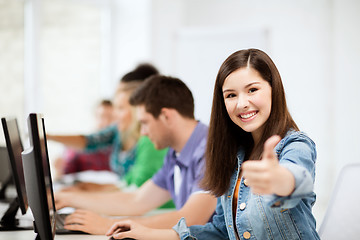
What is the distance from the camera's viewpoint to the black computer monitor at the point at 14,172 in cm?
135

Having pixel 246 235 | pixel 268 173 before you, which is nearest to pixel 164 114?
pixel 246 235

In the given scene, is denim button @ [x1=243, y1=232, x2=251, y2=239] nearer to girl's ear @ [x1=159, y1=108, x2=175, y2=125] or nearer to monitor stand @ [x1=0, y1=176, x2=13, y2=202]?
girl's ear @ [x1=159, y1=108, x2=175, y2=125]

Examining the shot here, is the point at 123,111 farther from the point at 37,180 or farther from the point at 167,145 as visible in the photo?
the point at 37,180

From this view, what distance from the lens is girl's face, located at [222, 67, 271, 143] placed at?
116cm

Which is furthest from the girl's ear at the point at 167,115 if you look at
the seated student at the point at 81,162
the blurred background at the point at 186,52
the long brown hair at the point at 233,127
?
the blurred background at the point at 186,52

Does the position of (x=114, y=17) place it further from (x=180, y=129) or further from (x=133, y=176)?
(x=180, y=129)

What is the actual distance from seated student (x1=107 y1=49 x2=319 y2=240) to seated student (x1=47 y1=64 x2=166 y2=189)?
104cm

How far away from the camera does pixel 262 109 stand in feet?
3.81

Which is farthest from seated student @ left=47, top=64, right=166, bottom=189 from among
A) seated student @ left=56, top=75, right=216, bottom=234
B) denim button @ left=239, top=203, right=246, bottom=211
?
denim button @ left=239, top=203, right=246, bottom=211

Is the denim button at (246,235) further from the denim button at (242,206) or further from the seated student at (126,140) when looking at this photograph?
the seated student at (126,140)

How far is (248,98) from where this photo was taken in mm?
1160

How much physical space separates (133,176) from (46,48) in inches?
82.5

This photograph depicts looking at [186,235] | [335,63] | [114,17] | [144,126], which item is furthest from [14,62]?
[335,63]

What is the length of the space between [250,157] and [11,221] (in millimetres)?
977
